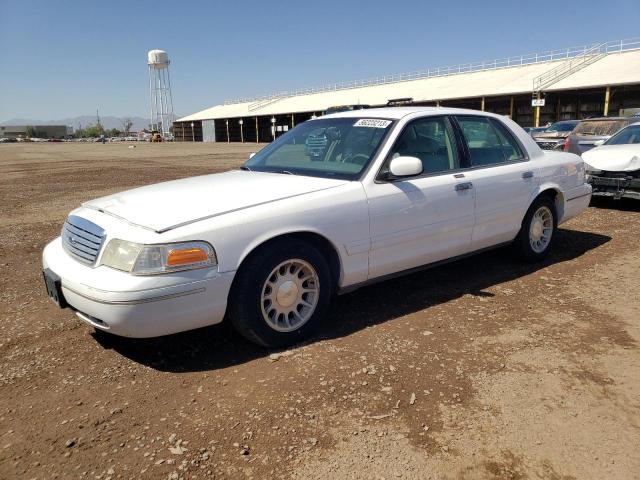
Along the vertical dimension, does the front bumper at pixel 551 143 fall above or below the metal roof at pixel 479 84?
below

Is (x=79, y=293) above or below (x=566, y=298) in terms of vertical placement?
above

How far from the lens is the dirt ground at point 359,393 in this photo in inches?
96.1

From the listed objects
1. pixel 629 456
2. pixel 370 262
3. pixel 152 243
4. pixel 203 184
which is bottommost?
pixel 629 456

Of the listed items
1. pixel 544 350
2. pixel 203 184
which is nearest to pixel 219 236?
pixel 203 184

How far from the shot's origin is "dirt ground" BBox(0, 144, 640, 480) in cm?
244

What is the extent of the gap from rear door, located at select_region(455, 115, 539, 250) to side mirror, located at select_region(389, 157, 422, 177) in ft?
2.92

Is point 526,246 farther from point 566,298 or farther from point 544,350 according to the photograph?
point 544,350

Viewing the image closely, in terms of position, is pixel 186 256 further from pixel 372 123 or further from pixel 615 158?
pixel 615 158

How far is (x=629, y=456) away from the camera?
7.97ft

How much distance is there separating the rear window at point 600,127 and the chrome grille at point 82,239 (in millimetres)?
11214

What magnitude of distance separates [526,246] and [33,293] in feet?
15.8

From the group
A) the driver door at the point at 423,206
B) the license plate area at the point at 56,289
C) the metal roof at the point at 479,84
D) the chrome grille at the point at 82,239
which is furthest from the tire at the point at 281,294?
the metal roof at the point at 479,84

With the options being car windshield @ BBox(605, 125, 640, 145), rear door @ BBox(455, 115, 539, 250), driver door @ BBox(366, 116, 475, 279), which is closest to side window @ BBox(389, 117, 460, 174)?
driver door @ BBox(366, 116, 475, 279)

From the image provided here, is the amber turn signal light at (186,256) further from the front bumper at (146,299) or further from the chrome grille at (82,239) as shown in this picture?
the chrome grille at (82,239)
